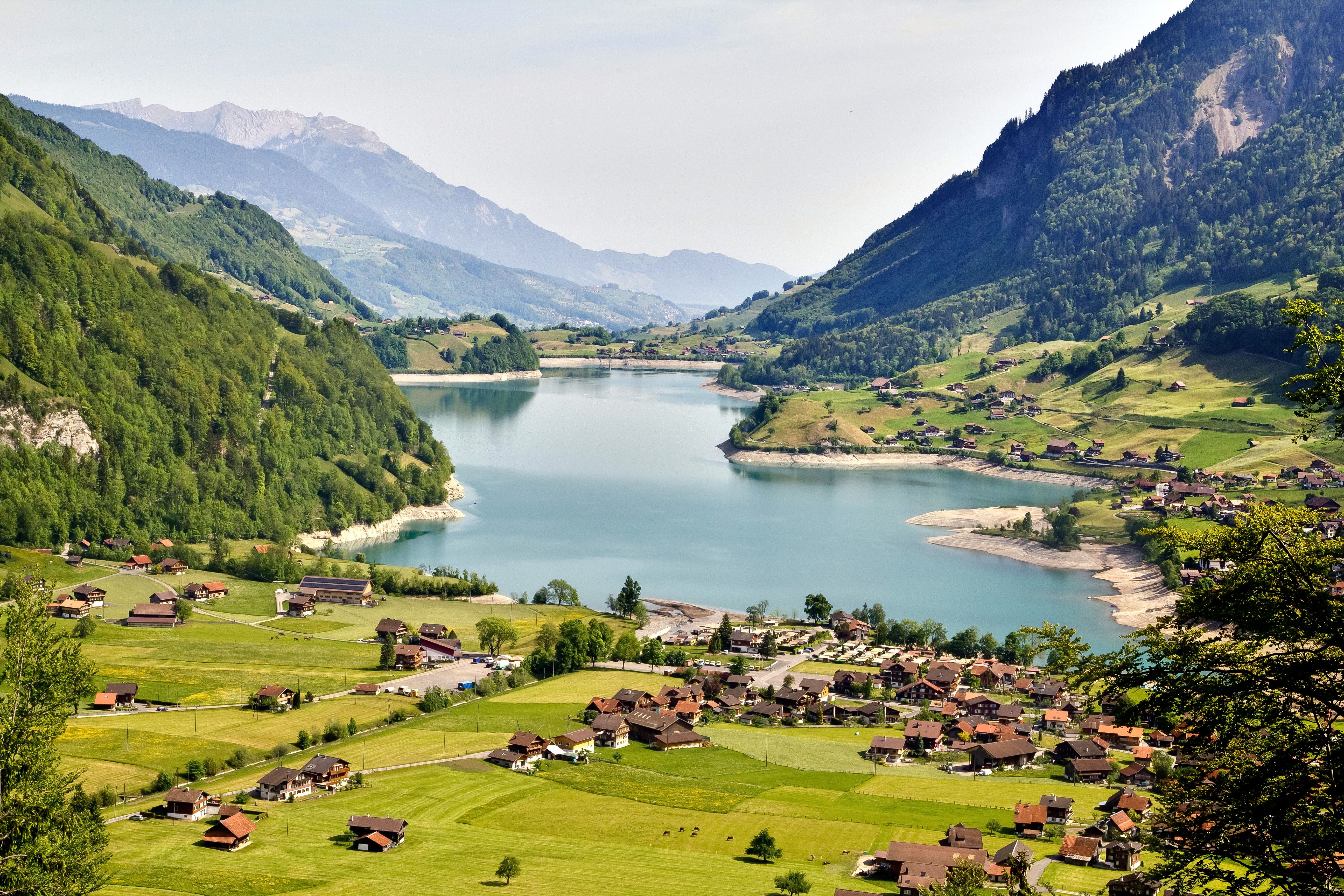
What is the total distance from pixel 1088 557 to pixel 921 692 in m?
43.5

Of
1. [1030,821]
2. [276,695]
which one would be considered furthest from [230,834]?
[1030,821]

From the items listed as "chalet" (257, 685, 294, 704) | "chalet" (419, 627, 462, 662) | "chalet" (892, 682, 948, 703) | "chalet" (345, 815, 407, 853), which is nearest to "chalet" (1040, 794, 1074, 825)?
"chalet" (892, 682, 948, 703)

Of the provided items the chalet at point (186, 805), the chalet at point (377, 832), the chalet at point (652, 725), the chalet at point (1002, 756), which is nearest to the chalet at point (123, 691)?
the chalet at point (186, 805)

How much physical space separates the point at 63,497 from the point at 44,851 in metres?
74.6

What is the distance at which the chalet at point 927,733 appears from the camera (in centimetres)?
5019

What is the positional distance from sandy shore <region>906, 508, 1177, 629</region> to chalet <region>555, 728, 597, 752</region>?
42.3m

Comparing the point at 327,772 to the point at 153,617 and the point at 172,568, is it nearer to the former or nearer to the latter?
the point at 153,617

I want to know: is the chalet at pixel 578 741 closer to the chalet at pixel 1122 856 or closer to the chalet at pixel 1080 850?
the chalet at pixel 1080 850

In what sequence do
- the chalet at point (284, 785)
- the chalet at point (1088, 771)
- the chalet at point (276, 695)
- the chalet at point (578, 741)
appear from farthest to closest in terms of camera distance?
the chalet at point (276, 695)
the chalet at point (578, 741)
the chalet at point (1088, 771)
the chalet at point (284, 785)

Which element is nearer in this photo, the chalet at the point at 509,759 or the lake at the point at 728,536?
the chalet at the point at 509,759

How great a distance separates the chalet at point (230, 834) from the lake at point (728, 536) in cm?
4549

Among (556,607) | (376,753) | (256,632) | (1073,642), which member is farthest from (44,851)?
(556,607)

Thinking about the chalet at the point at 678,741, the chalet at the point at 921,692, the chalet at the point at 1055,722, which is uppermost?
the chalet at the point at 1055,722

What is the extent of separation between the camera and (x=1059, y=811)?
38406 millimetres
